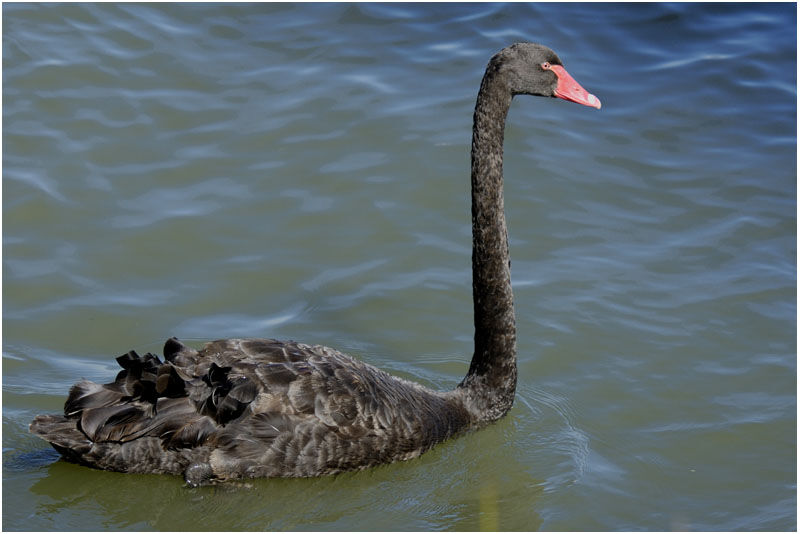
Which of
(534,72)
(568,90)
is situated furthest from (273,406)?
(568,90)

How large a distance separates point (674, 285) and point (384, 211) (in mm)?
2255

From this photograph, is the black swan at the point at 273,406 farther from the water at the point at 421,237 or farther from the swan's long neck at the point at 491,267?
the water at the point at 421,237

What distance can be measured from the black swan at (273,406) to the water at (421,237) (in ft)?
0.52

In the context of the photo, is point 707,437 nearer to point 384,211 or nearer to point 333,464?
point 333,464

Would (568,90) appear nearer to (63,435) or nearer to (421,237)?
(421,237)

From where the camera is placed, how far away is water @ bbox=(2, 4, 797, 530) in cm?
559

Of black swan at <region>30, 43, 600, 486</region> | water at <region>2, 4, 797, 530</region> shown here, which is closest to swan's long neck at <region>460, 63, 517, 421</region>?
black swan at <region>30, 43, 600, 486</region>

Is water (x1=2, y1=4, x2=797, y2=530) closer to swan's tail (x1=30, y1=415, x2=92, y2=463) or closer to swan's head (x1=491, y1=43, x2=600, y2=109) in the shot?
swan's tail (x1=30, y1=415, x2=92, y2=463)

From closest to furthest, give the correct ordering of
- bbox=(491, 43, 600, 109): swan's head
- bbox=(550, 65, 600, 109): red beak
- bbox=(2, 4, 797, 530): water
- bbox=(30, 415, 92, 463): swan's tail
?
bbox=(30, 415, 92, 463): swan's tail
bbox=(2, 4, 797, 530): water
bbox=(491, 43, 600, 109): swan's head
bbox=(550, 65, 600, 109): red beak

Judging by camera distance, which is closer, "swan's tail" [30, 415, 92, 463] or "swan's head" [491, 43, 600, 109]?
"swan's tail" [30, 415, 92, 463]

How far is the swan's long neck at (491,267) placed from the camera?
5.80 metres

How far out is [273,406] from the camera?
17.3ft

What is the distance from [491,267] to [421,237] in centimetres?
213

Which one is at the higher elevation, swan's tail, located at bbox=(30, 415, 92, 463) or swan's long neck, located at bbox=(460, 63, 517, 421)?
swan's long neck, located at bbox=(460, 63, 517, 421)
